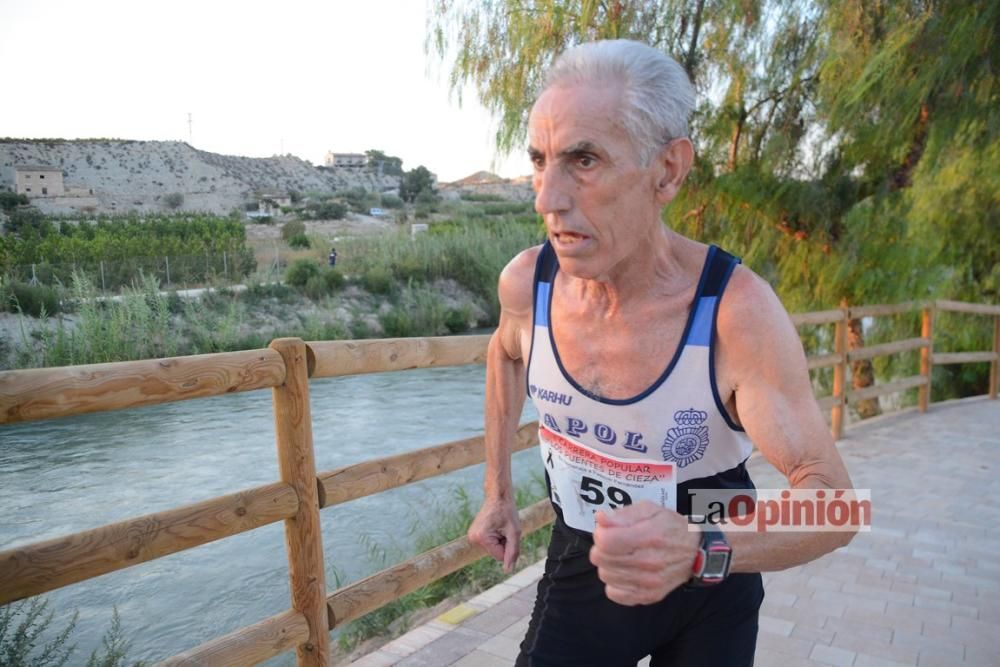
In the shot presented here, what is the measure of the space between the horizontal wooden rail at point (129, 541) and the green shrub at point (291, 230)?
5469 millimetres

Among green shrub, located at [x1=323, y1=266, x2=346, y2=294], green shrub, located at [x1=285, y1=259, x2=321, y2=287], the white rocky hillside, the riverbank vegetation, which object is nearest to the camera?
the riverbank vegetation

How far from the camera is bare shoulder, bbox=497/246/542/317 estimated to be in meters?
1.56

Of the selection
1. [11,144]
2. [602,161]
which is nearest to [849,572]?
[602,161]

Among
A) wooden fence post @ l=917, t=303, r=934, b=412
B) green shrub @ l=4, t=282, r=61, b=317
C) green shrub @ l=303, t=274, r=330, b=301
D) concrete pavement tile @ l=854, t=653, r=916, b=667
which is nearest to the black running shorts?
concrete pavement tile @ l=854, t=653, r=916, b=667

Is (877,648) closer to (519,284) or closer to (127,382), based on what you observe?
(519,284)

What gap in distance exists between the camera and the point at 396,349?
8.39 feet

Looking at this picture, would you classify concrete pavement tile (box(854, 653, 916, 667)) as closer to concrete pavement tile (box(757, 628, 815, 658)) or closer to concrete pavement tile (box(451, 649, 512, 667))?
concrete pavement tile (box(757, 628, 815, 658))

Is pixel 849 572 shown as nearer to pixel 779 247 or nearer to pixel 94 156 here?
pixel 779 247

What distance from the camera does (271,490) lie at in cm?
205

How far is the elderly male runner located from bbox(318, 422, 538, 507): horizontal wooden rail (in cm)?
98

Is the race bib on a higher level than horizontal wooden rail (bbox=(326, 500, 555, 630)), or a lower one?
higher

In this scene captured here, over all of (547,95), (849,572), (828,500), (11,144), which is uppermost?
(11,144)

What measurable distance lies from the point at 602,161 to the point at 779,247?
580 cm

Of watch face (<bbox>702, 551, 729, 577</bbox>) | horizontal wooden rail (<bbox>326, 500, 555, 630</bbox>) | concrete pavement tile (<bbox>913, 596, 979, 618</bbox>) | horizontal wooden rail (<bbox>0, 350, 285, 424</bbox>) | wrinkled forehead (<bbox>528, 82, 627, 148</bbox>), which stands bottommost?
concrete pavement tile (<bbox>913, 596, 979, 618</bbox>)
